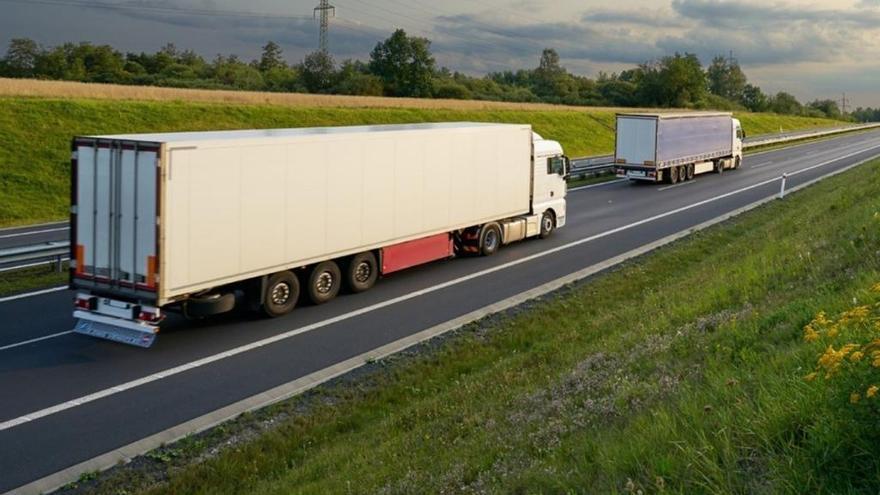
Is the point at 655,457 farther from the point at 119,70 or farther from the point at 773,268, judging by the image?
the point at 119,70

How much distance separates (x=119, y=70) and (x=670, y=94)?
70.0 metres

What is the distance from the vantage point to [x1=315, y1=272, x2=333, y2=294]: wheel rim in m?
15.7

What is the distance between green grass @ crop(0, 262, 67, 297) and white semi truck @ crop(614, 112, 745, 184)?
86.7 ft

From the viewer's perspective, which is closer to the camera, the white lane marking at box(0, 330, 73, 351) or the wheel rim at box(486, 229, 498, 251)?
the white lane marking at box(0, 330, 73, 351)

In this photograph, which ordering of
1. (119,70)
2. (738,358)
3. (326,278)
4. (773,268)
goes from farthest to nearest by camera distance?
(119,70), (326,278), (773,268), (738,358)

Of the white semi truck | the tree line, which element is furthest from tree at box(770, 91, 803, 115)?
the white semi truck

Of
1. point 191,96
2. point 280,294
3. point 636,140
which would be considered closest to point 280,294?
point 280,294

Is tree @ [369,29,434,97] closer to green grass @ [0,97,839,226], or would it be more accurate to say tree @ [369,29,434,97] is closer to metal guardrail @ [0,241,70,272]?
green grass @ [0,97,839,226]

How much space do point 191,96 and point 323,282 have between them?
36.1m

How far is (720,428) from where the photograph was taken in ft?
17.8

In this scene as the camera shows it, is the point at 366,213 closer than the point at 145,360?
No

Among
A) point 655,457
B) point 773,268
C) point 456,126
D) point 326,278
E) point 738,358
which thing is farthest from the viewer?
point 456,126

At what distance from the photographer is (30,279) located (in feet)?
56.2

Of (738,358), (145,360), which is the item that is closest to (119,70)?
(145,360)
